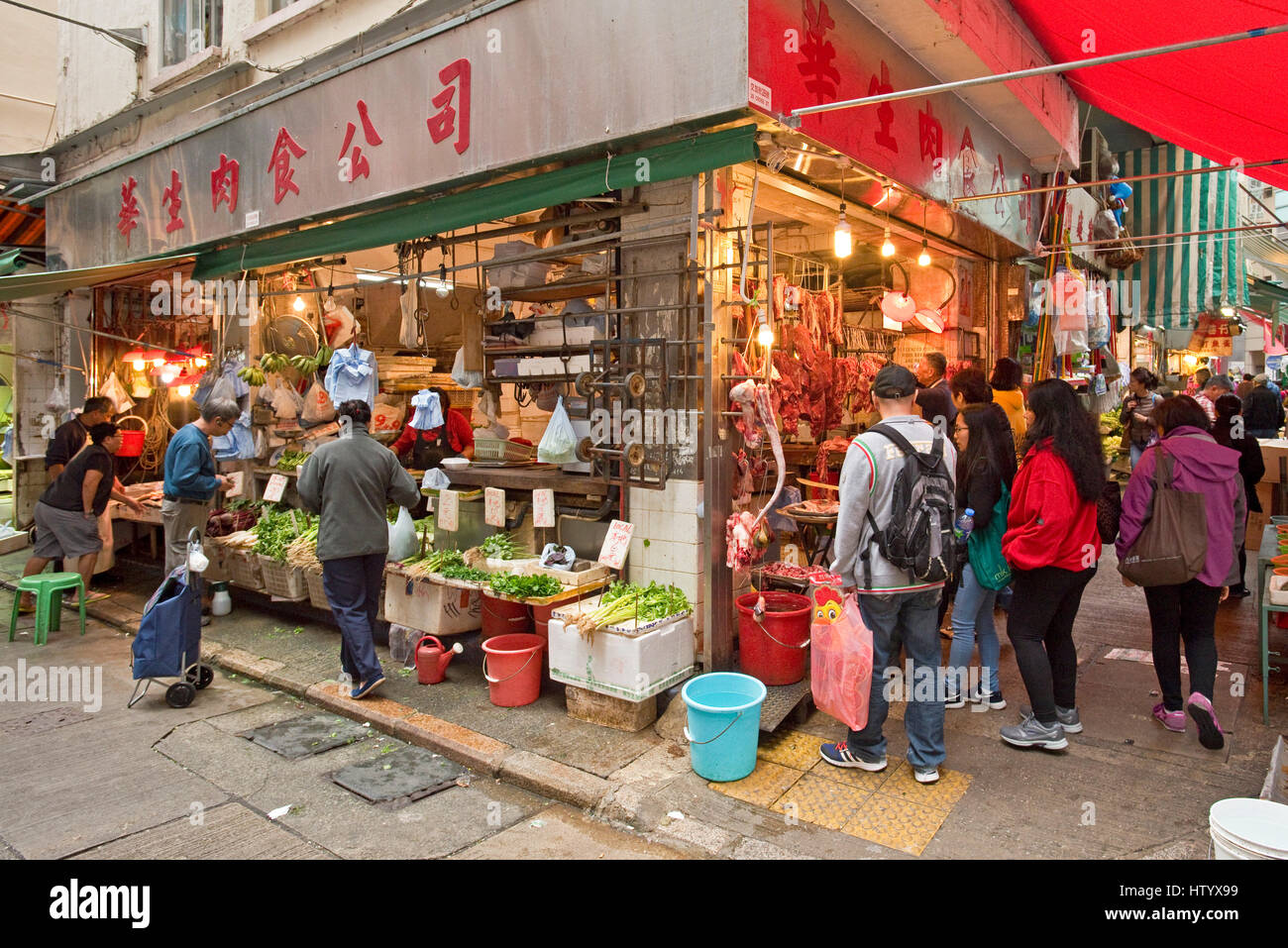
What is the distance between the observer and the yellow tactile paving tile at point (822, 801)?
4527mm

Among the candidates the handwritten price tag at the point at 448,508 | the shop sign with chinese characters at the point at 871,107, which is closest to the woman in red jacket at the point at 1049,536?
the shop sign with chinese characters at the point at 871,107

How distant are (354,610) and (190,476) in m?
3.43

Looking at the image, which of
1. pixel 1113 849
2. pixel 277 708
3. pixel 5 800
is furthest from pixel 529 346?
pixel 1113 849

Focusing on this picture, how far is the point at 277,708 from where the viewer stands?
21.7 ft

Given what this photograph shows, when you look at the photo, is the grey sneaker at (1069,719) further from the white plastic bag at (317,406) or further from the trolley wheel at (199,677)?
the white plastic bag at (317,406)

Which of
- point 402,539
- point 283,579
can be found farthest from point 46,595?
point 402,539

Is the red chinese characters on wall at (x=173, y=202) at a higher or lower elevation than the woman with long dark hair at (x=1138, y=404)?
higher

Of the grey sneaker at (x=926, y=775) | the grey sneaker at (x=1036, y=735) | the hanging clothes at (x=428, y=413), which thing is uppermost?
the hanging clothes at (x=428, y=413)

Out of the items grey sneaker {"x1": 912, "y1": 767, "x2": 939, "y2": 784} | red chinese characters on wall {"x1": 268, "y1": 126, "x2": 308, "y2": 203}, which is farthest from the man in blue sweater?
grey sneaker {"x1": 912, "y1": 767, "x2": 939, "y2": 784}

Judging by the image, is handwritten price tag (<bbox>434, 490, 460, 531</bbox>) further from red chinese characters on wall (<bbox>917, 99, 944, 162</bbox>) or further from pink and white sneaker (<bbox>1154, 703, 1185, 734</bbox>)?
pink and white sneaker (<bbox>1154, 703, 1185, 734</bbox>)

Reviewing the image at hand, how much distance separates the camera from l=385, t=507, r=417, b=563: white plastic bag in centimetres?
751

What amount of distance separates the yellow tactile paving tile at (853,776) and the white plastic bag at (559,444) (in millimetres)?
3287

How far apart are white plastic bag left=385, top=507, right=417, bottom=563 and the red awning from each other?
6890 mm

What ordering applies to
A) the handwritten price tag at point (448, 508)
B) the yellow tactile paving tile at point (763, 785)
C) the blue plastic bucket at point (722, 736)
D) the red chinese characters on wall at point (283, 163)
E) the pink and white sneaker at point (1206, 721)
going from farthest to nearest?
the red chinese characters on wall at point (283, 163) < the handwritten price tag at point (448, 508) < the pink and white sneaker at point (1206, 721) < the blue plastic bucket at point (722, 736) < the yellow tactile paving tile at point (763, 785)
